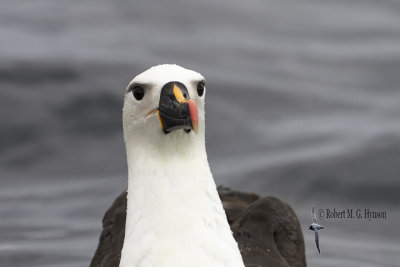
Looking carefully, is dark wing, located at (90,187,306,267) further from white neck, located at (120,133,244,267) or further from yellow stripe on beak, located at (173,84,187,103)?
yellow stripe on beak, located at (173,84,187,103)

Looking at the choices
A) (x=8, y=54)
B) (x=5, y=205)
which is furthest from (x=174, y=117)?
(x=8, y=54)

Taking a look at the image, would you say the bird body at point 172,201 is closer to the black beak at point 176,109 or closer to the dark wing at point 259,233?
the black beak at point 176,109

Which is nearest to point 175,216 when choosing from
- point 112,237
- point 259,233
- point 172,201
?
point 172,201

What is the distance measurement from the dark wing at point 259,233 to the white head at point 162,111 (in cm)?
201

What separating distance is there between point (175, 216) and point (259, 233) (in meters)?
2.32

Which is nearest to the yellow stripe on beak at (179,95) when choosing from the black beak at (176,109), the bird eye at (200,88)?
the black beak at (176,109)

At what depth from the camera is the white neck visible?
18.2ft

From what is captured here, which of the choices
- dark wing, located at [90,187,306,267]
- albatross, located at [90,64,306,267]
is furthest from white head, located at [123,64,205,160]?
dark wing, located at [90,187,306,267]

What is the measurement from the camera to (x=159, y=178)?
18.5 feet

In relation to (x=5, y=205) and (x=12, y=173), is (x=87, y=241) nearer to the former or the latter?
(x=5, y=205)

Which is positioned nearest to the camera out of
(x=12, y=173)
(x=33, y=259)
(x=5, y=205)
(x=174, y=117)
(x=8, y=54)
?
(x=174, y=117)

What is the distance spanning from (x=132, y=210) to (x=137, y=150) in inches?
12.3

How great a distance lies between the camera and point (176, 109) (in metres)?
5.37

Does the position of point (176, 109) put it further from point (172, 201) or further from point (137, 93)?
point (172, 201)
